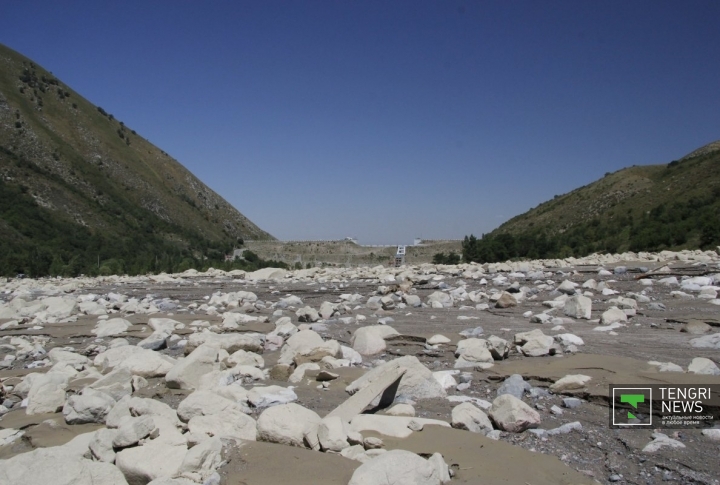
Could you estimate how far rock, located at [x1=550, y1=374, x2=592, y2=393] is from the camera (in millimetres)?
4297

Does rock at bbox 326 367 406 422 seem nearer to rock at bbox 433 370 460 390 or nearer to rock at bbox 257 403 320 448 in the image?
rock at bbox 257 403 320 448

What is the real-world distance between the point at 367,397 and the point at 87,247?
122 feet

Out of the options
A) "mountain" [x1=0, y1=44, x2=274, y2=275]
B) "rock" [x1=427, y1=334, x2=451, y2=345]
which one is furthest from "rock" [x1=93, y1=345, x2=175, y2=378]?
"mountain" [x1=0, y1=44, x2=274, y2=275]

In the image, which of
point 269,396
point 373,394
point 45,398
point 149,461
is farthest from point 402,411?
point 45,398

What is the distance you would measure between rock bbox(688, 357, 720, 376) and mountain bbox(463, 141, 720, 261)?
20.6 meters

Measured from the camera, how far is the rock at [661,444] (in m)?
3.25

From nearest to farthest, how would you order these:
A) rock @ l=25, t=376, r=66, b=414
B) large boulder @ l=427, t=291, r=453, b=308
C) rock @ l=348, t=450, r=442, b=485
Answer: rock @ l=348, t=450, r=442, b=485 < rock @ l=25, t=376, r=66, b=414 < large boulder @ l=427, t=291, r=453, b=308

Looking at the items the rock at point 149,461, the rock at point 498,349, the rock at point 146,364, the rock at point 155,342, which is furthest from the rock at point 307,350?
the rock at point 149,461

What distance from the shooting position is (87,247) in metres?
36.1

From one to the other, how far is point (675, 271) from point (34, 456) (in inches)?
503

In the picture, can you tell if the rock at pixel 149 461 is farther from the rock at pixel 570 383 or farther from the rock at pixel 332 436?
the rock at pixel 570 383

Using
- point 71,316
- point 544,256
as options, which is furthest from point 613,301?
point 544,256

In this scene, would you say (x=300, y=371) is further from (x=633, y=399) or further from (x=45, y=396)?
(x=633, y=399)

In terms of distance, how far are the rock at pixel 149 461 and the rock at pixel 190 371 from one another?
167cm
